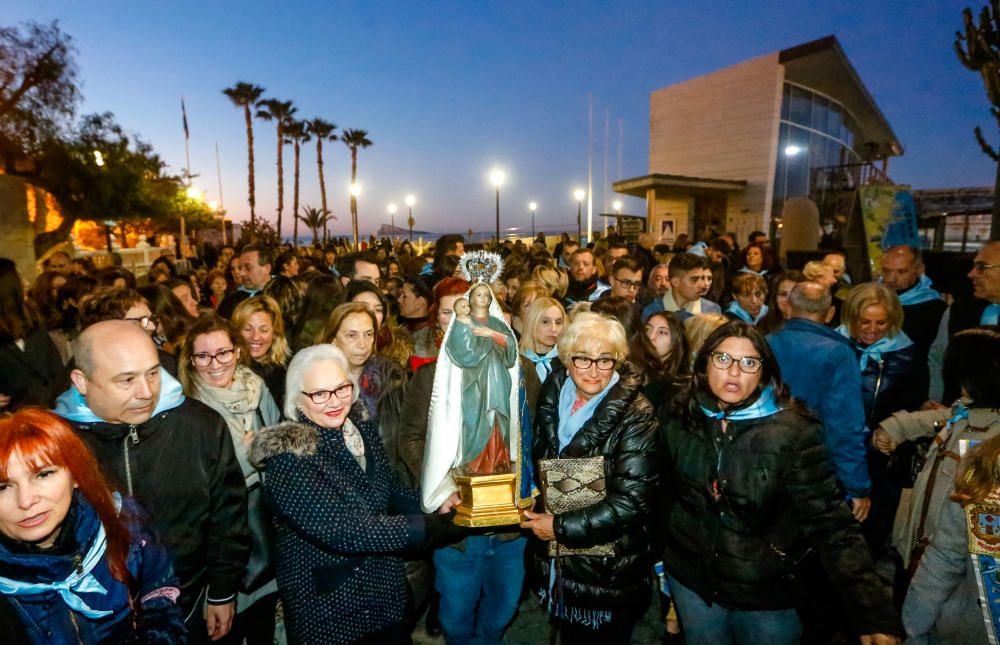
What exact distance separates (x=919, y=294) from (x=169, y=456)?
6858 mm

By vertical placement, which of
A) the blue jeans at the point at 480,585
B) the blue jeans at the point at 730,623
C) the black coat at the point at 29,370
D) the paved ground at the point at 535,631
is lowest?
the paved ground at the point at 535,631

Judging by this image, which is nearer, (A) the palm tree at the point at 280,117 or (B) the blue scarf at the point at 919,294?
(B) the blue scarf at the point at 919,294

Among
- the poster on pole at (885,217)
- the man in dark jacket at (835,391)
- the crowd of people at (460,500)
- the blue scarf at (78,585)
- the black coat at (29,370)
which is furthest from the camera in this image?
the poster on pole at (885,217)

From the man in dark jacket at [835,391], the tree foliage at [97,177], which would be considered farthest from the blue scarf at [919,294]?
the tree foliage at [97,177]

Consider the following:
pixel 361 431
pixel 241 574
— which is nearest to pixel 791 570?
pixel 361 431

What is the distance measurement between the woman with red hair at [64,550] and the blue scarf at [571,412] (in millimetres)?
2007

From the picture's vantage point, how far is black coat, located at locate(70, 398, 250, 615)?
2.46m

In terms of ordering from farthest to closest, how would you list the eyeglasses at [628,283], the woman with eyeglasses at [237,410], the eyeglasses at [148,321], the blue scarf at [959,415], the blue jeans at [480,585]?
the eyeglasses at [628,283]
the eyeglasses at [148,321]
the blue jeans at [480,585]
the woman with eyeglasses at [237,410]
the blue scarf at [959,415]

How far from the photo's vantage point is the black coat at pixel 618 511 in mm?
2713

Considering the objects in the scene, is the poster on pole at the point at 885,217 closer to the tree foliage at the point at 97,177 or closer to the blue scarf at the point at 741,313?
the blue scarf at the point at 741,313

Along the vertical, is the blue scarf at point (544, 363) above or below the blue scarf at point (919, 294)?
below

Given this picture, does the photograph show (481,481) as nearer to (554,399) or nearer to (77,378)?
(554,399)

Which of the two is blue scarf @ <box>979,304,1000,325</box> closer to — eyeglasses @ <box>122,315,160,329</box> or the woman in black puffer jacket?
the woman in black puffer jacket

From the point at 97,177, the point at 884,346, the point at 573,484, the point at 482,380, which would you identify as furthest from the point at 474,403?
the point at 97,177
